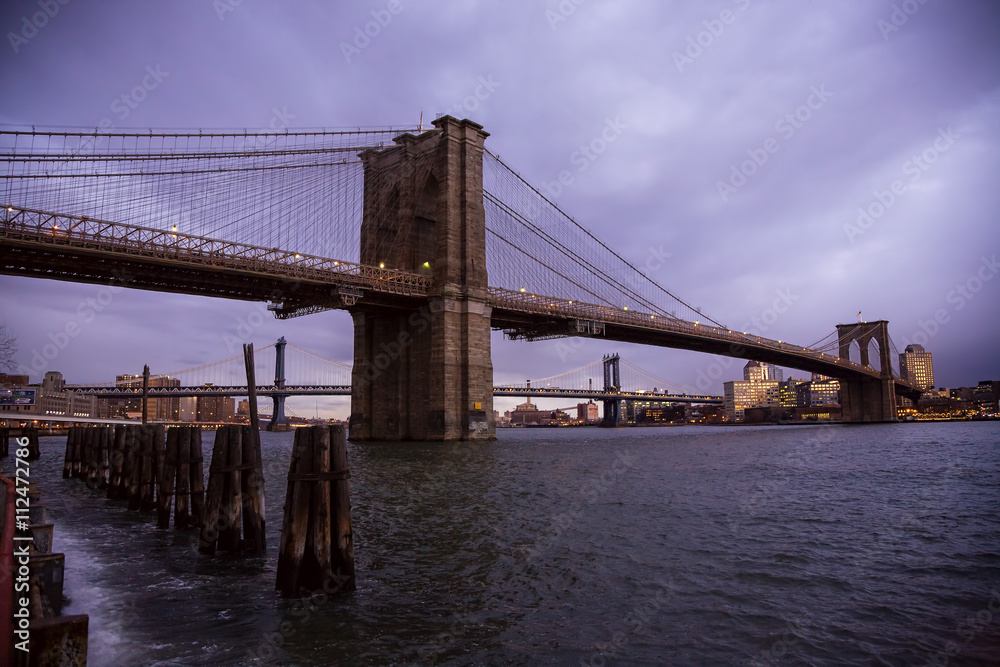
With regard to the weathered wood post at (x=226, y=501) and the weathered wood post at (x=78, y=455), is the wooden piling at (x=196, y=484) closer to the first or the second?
the weathered wood post at (x=226, y=501)

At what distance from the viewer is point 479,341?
40.4m

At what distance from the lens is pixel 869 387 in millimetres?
89375

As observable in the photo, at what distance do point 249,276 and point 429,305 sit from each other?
11.8m

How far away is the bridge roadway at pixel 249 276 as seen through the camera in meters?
27.8

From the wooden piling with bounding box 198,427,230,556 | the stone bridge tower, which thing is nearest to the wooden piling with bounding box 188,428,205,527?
the wooden piling with bounding box 198,427,230,556

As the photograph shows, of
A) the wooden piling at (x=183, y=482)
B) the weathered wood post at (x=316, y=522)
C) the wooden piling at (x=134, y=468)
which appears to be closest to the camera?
the weathered wood post at (x=316, y=522)

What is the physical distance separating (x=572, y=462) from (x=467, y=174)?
24.5 m

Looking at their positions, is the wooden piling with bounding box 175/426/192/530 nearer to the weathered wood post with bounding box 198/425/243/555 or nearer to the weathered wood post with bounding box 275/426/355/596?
the weathered wood post with bounding box 198/425/243/555

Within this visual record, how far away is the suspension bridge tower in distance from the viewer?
3959 centimetres

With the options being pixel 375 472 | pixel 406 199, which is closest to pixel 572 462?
pixel 375 472

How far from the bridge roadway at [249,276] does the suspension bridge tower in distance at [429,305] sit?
229cm

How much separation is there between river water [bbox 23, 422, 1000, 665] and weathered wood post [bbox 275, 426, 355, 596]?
0.82 feet

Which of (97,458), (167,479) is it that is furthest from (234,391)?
(167,479)

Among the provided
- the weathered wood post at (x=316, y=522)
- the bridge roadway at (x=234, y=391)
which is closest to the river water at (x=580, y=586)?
the weathered wood post at (x=316, y=522)
